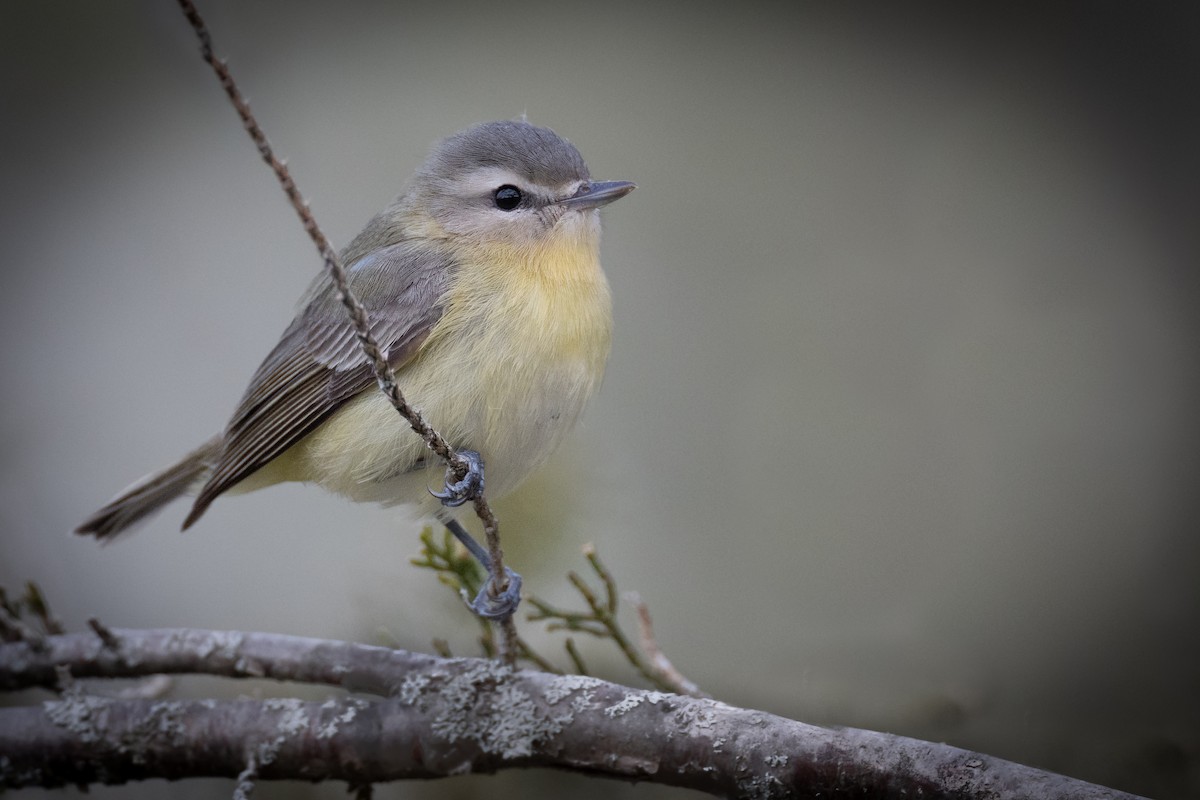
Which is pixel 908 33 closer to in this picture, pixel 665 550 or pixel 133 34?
pixel 665 550

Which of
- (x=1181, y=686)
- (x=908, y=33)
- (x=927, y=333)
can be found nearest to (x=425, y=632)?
(x=1181, y=686)

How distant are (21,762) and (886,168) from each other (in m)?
4.97

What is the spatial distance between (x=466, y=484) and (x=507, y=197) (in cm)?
104

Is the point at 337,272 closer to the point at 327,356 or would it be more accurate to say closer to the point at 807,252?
the point at 327,356

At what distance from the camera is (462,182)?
10.4ft

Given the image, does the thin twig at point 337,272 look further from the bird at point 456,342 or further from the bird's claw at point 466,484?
the bird at point 456,342

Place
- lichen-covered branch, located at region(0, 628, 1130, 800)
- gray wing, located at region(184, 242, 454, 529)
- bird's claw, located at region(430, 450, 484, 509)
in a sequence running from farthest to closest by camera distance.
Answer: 1. gray wing, located at region(184, 242, 454, 529)
2. bird's claw, located at region(430, 450, 484, 509)
3. lichen-covered branch, located at region(0, 628, 1130, 800)

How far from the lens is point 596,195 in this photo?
9.68 ft

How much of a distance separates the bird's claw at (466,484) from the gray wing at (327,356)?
351mm

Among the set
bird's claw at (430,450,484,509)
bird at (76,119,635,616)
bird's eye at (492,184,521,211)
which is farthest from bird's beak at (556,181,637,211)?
bird's claw at (430,450,484,509)

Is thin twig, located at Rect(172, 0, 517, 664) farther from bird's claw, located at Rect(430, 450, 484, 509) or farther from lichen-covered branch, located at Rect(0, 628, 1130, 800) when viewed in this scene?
lichen-covered branch, located at Rect(0, 628, 1130, 800)

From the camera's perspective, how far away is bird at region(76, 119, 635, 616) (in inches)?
105

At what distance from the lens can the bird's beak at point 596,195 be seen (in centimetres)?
293

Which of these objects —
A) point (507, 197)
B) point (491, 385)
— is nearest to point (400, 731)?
point (491, 385)
